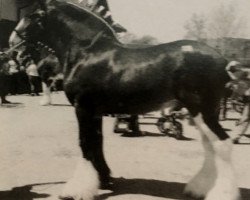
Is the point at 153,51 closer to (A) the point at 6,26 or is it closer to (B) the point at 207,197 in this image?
(B) the point at 207,197

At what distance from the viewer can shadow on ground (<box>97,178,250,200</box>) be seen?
573 centimetres

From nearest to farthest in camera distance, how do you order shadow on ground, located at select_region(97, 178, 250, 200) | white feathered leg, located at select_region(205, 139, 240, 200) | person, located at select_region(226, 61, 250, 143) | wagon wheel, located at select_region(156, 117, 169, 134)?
white feathered leg, located at select_region(205, 139, 240, 200), person, located at select_region(226, 61, 250, 143), shadow on ground, located at select_region(97, 178, 250, 200), wagon wheel, located at select_region(156, 117, 169, 134)

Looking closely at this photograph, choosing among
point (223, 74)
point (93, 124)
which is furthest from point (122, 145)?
point (223, 74)

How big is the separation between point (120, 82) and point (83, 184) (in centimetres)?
125

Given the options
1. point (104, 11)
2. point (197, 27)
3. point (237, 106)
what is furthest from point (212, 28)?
point (104, 11)

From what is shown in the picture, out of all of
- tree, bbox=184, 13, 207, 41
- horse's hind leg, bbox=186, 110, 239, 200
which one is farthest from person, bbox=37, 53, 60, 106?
horse's hind leg, bbox=186, 110, 239, 200

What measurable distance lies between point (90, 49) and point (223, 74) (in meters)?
1.61

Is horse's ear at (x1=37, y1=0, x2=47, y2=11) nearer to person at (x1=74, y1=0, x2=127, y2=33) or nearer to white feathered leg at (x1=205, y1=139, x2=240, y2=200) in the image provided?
person at (x1=74, y1=0, x2=127, y2=33)

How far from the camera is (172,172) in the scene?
22.5 ft

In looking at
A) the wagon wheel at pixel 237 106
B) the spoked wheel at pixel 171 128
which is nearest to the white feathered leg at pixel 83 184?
the spoked wheel at pixel 171 128

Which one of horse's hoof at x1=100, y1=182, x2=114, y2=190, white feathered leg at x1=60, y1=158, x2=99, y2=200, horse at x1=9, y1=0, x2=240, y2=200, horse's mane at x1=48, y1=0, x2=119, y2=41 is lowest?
horse's hoof at x1=100, y1=182, x2=114, y2=190

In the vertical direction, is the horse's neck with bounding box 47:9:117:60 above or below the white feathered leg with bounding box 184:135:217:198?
above

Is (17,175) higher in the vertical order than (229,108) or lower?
higher

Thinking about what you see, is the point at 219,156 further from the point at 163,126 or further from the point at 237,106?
the point at 237,106
